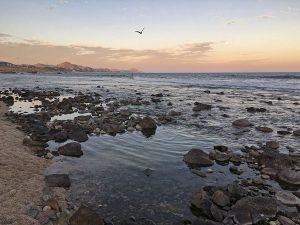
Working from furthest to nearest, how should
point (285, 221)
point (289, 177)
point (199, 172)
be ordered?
point (199, 172), point (289, 177), point (285, 221)

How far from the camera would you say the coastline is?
8.62 m

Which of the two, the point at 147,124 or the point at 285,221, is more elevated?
the point at 147,124

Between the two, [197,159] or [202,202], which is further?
[197,159]

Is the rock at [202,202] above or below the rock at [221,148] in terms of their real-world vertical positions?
below

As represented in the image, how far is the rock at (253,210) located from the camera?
9008 mm

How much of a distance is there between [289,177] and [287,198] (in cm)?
182

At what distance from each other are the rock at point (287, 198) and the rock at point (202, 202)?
2398 millimetres

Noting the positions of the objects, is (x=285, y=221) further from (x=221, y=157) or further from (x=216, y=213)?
(x=221, y=157)

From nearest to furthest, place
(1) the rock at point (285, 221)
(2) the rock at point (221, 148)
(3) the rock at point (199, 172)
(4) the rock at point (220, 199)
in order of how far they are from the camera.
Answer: (1) the rock at point (285, 221) < (4) the rock at point (220, 199) < (3) the rock at point (199, 172) < (2) the rock at point (221, 148)

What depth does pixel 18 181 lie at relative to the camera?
35.6 feet

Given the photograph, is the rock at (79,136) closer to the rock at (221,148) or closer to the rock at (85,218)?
the rock at (221,148)

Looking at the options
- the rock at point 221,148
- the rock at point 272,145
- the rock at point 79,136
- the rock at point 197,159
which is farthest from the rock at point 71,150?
the rock at point 272,145

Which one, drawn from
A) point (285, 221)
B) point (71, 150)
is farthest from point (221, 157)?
point (71, 150)

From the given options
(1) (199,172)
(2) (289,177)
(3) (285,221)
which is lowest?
(3) (285,221)
